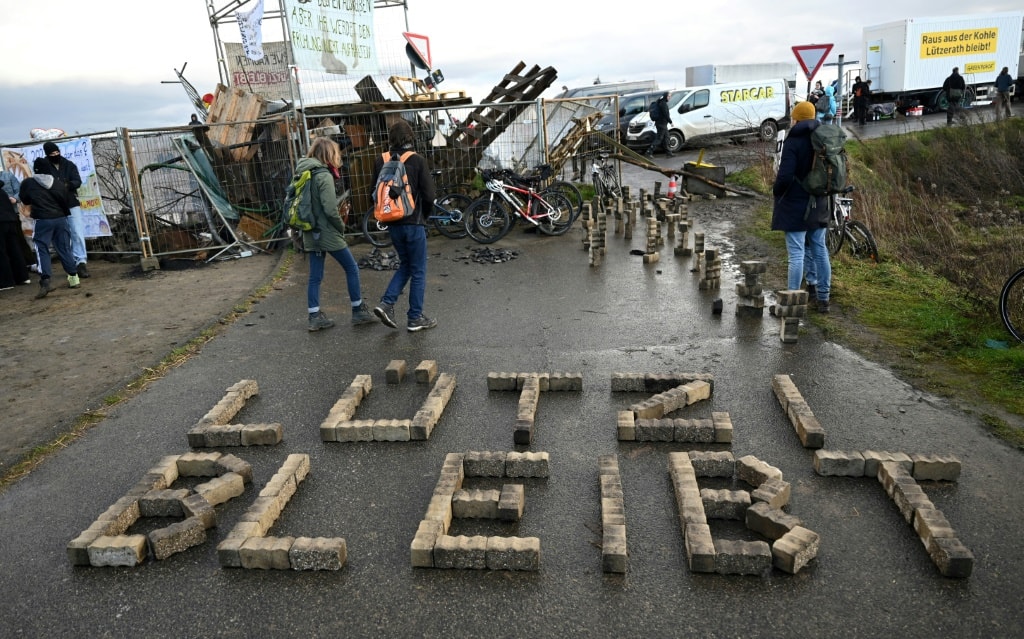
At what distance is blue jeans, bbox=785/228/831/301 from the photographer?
22.6 feet

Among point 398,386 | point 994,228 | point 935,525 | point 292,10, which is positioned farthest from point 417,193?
point 994,228

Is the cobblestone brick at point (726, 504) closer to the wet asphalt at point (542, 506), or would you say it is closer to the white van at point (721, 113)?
the wet asphalt at point (542, 506)

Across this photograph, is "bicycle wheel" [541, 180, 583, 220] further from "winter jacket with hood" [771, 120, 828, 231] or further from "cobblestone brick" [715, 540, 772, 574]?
"cobblestone brick" [715, 540, 772, 574]

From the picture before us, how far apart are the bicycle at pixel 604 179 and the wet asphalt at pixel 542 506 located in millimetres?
7664

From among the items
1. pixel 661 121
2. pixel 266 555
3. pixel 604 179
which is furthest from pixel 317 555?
pixel 661 121

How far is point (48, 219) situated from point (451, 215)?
5989mm

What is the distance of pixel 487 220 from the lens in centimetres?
1194

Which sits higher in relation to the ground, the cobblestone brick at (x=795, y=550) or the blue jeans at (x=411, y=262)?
the blue jeans at (x=411, y=262)

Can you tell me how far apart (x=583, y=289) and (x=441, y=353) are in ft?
9.11

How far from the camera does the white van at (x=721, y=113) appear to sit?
24578 mm

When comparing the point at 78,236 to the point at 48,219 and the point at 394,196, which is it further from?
the point at 394,196

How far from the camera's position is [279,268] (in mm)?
10547

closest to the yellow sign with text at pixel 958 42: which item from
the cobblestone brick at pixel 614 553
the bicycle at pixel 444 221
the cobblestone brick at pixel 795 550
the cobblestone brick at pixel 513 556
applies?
the bicycle at pixel 444 221

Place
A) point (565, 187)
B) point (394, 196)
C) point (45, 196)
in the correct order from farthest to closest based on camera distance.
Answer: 1. point (565, 187)
2. point (45, 196)
3. point (394, 196)
